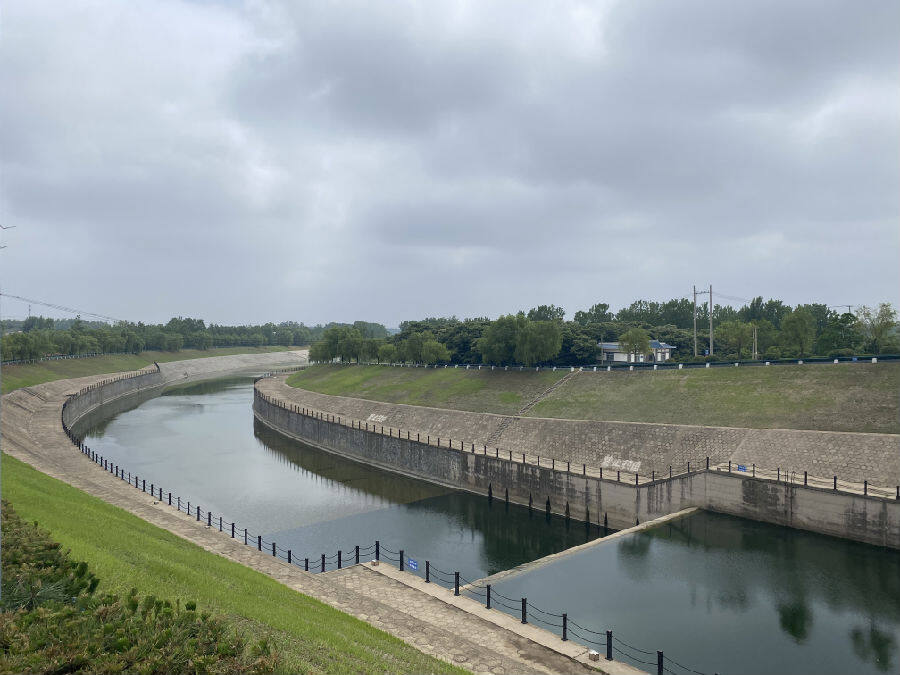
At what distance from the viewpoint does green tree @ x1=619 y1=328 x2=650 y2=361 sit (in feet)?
251

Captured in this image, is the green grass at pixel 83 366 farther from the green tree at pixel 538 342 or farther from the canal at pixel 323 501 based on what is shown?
the green tree at pixel 538 342

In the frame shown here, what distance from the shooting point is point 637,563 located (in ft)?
96.2

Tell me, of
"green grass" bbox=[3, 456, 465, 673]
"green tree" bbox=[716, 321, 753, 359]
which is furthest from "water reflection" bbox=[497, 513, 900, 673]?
"green tree" bbox=[716, 321, 753, 359]

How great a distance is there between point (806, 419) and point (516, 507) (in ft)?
72.4

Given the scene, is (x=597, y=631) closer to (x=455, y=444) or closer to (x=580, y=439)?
(x=580, y=439)

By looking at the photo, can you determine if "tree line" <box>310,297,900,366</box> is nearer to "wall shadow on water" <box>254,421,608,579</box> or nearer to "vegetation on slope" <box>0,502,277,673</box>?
"wall shadow on water" <box>254,421,608,579</box>

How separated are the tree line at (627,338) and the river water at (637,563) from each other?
97.6 ft

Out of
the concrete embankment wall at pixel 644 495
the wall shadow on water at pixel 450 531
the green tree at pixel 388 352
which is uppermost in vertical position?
the green tree at pixel 388 352

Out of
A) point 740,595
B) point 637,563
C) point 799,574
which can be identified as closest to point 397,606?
point 637,563

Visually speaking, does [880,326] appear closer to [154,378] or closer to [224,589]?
[224,589]

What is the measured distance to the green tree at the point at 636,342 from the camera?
76562mm

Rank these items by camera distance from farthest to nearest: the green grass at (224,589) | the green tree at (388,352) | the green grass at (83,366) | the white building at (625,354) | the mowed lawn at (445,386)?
the green tree at (388,352), the green grass at (83,366), the white building at (625,354), the mowed lawn at (445,386), the green grass at (224,589)

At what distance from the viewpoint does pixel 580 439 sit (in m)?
47.3

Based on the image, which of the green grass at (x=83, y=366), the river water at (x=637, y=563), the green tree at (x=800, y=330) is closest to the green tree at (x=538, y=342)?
the river water at (x=637, y=563)
